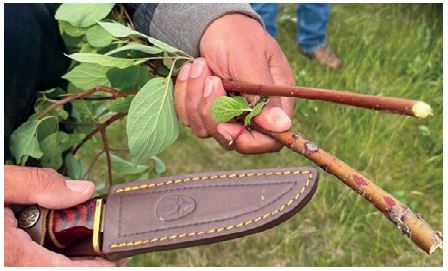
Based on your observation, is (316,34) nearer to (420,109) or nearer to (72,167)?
(72,167)

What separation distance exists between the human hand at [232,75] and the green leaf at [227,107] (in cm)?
3

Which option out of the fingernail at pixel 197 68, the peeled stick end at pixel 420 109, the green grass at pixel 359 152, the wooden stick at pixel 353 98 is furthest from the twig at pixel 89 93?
the green grass at pixel 359 152

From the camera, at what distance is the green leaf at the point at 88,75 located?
35.9 inches

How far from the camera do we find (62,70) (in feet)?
3.72

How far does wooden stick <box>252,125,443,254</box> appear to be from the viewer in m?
0.59

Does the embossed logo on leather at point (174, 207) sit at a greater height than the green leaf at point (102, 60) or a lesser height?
lesser

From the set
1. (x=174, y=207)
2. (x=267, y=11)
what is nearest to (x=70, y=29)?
(x=174, y=207)

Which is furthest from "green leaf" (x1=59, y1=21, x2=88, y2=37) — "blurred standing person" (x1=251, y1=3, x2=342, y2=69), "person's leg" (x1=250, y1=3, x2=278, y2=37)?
"blurred standing person" (x1=251, y1=3, x2=342, y2=69)

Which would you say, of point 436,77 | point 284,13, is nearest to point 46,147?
point 436,77

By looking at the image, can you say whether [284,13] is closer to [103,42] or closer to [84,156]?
[84,156]

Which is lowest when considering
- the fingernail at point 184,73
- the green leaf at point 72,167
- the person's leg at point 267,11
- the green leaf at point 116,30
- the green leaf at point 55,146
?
the person's leg at point 267,11

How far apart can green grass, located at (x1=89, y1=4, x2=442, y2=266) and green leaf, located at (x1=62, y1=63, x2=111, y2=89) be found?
90 centimetres

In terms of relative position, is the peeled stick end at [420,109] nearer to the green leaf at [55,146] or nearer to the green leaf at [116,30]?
the green leaf at [116,30]

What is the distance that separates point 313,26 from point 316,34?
0.04 metres
